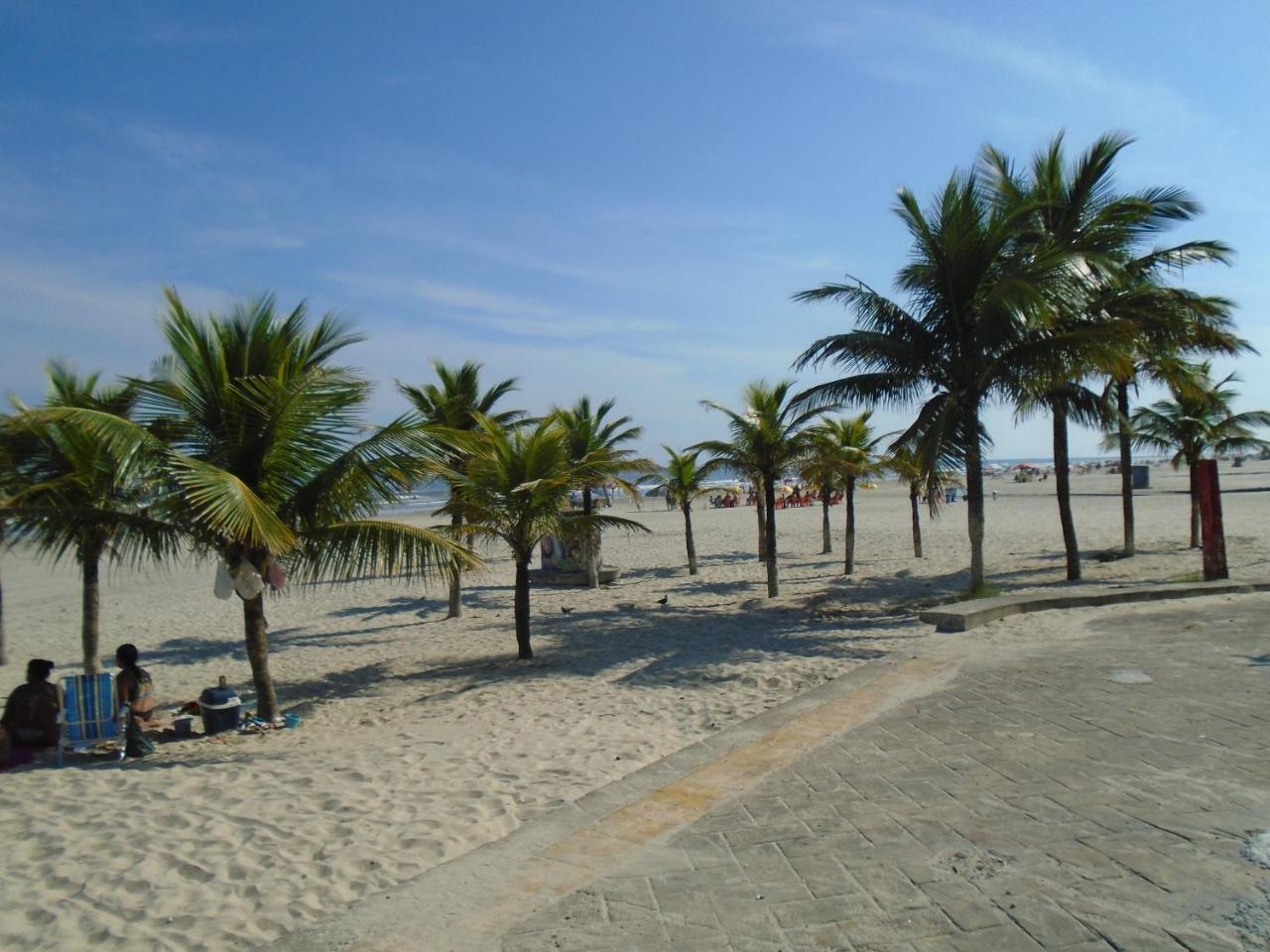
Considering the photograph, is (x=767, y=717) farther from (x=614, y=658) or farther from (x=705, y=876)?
(x=614, y=658)

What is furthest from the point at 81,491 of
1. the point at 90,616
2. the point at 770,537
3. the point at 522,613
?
the point at 770,537

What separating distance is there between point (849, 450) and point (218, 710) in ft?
45.0

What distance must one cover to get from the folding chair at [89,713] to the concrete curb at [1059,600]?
29.4 feet

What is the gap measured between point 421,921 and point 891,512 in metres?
42.0

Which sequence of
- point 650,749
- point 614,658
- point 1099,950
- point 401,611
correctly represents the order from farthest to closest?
point 401,611 < point 614,658 < point 650,749 < point 1099,950

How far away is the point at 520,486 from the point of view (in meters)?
10.7

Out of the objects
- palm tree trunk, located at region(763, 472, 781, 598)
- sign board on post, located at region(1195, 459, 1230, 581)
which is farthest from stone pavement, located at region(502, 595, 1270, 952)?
palm tree trunk, located at region(763, 472, 781, 598)

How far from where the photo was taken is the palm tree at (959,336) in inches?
493

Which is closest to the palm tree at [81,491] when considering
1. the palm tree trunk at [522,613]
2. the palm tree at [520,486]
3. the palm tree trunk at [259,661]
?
the palm tree trunk at [259,661]

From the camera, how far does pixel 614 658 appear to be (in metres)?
11.1

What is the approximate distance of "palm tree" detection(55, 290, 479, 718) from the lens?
8039mm

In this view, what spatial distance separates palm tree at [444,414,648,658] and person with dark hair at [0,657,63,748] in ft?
15.1

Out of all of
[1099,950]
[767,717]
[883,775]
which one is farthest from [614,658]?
[1099,950]

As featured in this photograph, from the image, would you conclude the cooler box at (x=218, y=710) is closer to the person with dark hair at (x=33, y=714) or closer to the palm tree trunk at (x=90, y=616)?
Result: the person with dark hair at (x=33, y=714)
